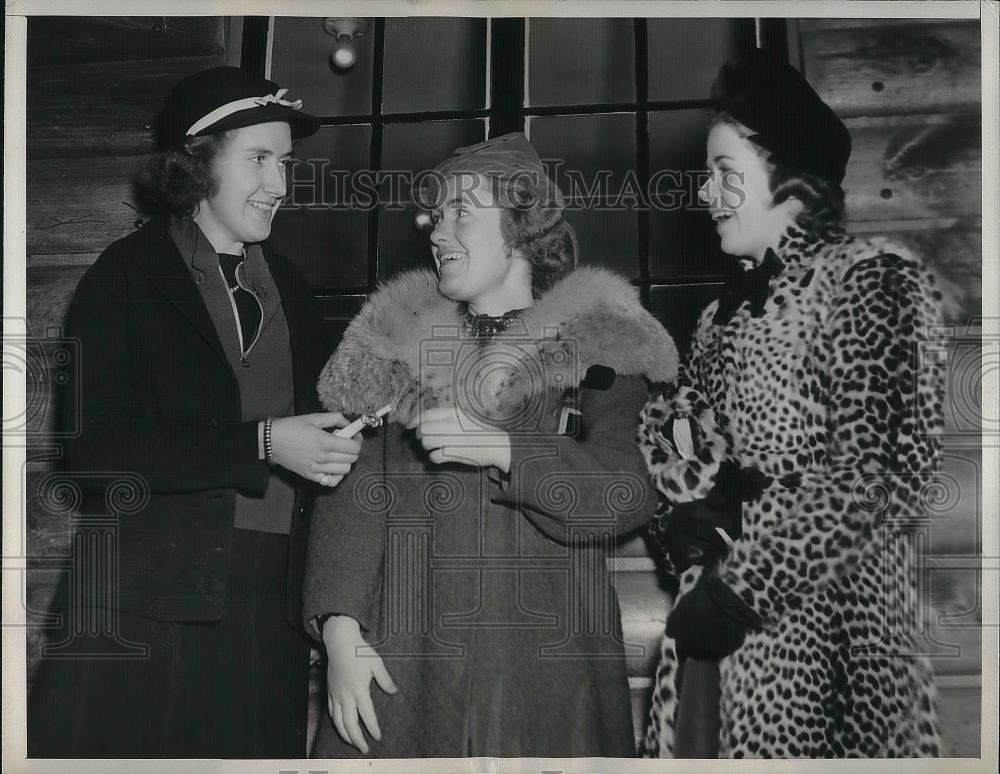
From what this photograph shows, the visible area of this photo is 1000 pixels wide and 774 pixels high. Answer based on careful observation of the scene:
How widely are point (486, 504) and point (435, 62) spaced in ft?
3.54

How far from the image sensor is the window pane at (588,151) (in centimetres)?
245

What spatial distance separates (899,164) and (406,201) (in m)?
1.19

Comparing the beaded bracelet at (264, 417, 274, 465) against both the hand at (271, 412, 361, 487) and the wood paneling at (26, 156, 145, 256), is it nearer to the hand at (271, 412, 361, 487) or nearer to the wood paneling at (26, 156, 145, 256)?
the hand at (271, 412, 361, 487)

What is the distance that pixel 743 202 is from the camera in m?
2.44

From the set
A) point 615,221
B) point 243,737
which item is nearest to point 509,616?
point 243,737

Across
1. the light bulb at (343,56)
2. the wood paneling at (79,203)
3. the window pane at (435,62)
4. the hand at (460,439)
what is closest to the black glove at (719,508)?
the hand at (460,439)

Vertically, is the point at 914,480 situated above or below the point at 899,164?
below

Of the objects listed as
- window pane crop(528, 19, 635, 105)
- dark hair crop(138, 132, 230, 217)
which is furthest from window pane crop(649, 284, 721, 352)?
dark hair crop(138, 132, 230, 217)

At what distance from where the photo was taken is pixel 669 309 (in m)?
2.42

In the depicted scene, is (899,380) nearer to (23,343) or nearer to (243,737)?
(243,737)

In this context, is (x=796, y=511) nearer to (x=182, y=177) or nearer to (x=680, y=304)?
(x=680, y=304)

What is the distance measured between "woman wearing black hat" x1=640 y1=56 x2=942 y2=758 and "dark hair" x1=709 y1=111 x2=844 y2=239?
0.04 m

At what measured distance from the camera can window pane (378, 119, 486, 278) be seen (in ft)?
8.02

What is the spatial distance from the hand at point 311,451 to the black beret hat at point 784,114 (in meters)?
1.21
